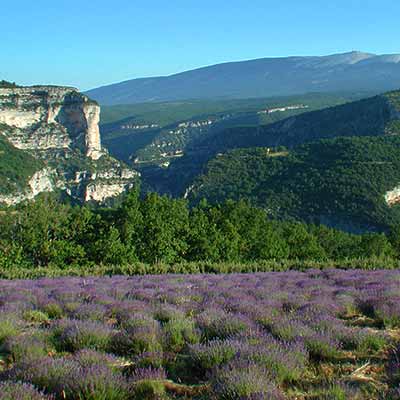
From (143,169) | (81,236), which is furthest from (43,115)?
(81,236)

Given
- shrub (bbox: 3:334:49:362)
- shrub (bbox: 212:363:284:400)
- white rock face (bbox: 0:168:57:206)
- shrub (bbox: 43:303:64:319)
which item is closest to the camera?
shrub (bbox: 212:363:284:400)

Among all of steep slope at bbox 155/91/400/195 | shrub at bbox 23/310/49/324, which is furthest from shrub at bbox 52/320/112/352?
steep slope at bbox 155/91/400/195

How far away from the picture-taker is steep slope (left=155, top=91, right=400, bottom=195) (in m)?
124

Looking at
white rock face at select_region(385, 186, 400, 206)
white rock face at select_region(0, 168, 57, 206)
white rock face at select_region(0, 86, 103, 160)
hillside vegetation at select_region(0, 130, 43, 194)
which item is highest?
white rock face at select_region(0, 86, 103, 160)

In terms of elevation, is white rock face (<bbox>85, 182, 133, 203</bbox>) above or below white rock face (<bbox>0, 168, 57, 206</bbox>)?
below

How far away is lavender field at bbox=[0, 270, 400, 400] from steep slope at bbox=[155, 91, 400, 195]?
89.5 meters

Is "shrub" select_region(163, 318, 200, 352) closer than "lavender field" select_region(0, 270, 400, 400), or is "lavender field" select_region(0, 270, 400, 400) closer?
"lavender field" select_region(0, 270, 400, 400)

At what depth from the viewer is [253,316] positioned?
7.12 meters

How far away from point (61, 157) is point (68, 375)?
132 meters

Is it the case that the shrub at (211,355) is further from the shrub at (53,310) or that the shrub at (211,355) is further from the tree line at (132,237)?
the tree line at (132,237)

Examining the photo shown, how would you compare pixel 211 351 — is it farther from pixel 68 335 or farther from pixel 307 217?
pixel 307 217

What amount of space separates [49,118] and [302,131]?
70999 millimetres

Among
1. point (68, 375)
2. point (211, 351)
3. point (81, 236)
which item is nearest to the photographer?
point (68, 375)

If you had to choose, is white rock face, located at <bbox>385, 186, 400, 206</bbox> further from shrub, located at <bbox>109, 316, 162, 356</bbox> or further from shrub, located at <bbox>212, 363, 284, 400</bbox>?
shrub, located at <bbox>212, 363, 284, 400</bbox>
